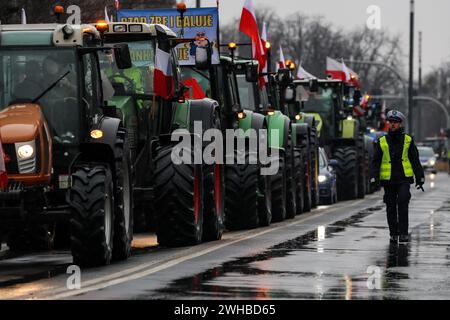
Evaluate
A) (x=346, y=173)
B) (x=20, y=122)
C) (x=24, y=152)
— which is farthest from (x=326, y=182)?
(x=24, y=152)

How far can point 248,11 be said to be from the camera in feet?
102

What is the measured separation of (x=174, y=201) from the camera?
19641 millimetres

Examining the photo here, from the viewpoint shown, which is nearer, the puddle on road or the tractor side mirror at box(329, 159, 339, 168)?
the puddle on road

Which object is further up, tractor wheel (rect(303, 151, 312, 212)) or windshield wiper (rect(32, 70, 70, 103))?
windshield wiper (rect(32, 70, 70, 103))

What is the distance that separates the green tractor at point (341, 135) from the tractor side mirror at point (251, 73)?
45.7 ft

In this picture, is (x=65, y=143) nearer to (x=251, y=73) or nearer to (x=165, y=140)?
(x=165, y=140)

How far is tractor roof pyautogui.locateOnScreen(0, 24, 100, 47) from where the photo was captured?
57.2ft

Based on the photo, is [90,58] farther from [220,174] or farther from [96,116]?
[220,174]

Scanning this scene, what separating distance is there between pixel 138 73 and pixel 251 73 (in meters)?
6.43

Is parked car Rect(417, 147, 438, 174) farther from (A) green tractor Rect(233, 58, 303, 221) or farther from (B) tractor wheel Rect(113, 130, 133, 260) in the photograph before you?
(B) tractor wheel Rect(113, 130, 133, 260)

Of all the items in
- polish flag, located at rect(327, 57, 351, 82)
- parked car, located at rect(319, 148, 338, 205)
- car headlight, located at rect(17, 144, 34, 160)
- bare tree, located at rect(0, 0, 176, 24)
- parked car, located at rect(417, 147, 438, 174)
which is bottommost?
parked car, located at rect(417, 147, 438, 174)

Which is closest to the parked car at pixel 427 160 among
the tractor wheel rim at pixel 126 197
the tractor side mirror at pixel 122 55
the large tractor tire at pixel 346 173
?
the large tractor tire at pixel 346 173

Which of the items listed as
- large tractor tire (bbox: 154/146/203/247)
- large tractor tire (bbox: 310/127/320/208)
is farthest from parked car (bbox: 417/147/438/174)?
large tractor tire (bbox: 154/146/203/247)
